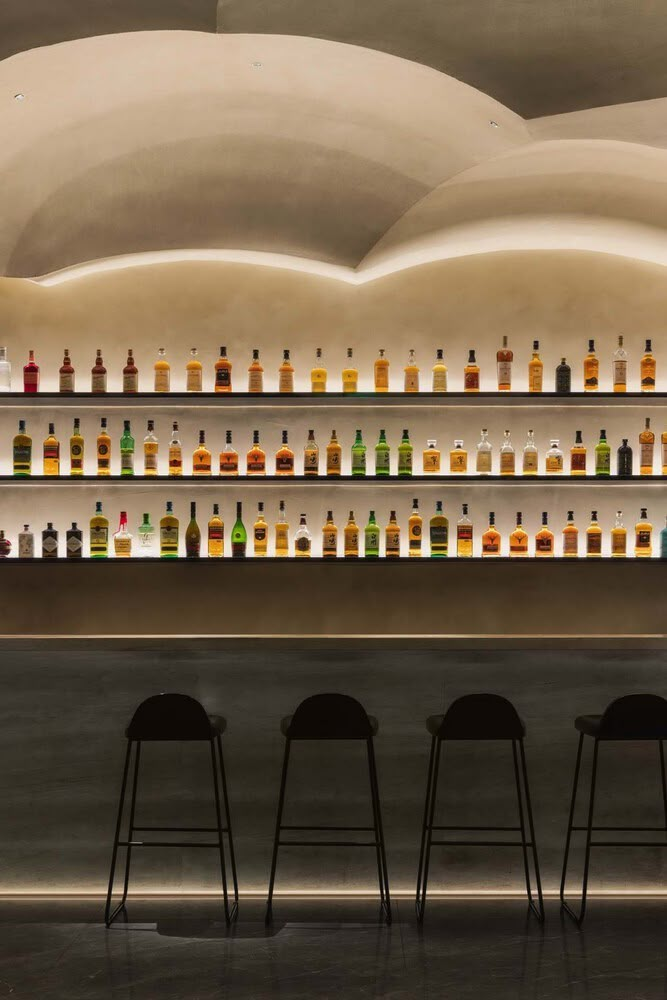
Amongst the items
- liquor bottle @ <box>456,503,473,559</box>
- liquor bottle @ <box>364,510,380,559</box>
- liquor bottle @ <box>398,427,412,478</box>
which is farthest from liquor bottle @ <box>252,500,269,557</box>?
liquor bottle @ <box>456,503,473,559</box>

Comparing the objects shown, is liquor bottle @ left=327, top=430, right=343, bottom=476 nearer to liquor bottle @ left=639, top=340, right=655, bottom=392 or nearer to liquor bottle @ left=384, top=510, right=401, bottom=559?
liquor bottle @ left=384, top=510, right=401, bottom=559

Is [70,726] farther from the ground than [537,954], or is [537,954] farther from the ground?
[70,726]

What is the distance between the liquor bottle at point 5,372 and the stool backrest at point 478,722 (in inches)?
101

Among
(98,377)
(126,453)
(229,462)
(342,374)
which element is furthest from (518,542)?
Result: (98,377)

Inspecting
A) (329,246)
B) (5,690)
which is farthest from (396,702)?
(329,246)

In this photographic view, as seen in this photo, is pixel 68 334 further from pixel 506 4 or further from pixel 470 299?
pixel 506 4

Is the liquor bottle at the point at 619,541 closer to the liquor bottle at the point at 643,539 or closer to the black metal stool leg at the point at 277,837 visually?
the liquor bottle at the point at 643,539

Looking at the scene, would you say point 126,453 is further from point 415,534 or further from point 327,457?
point 415,534

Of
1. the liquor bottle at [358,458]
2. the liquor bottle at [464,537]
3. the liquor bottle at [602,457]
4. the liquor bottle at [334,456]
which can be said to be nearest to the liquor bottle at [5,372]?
the liquor bottle at [334,456]

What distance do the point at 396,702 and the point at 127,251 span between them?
2356mm

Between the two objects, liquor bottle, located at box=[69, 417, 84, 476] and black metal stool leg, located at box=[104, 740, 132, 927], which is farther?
liquor bottle, located at box=[69, 417, 84, 476]

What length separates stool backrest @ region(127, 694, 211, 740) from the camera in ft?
9.72

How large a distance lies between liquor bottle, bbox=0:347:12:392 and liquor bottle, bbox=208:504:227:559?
3.33 feet

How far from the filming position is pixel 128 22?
8.89 ft
